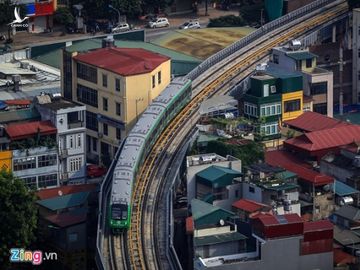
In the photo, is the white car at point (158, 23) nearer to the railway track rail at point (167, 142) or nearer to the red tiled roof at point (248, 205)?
the railway track rail at point (167, 142)

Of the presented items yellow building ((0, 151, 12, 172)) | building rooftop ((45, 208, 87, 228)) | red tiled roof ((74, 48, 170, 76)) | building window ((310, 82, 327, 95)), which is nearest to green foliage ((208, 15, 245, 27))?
red tiled roof ((74, 48, 170, 76))

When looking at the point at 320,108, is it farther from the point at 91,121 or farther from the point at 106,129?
the point at 91,121

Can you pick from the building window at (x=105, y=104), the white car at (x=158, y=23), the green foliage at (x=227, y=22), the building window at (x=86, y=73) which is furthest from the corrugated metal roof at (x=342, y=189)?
the white car at (x=158, y=23)

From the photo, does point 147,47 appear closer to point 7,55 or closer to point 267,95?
point 7,55

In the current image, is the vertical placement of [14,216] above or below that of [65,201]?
above

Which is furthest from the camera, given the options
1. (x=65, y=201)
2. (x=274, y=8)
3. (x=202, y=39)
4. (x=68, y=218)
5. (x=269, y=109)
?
(x=274, y=8)

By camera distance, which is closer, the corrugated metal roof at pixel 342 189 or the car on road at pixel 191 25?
the corrugated metal roof at pixel 342 189

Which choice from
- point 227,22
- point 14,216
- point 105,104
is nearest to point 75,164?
point 105,104
